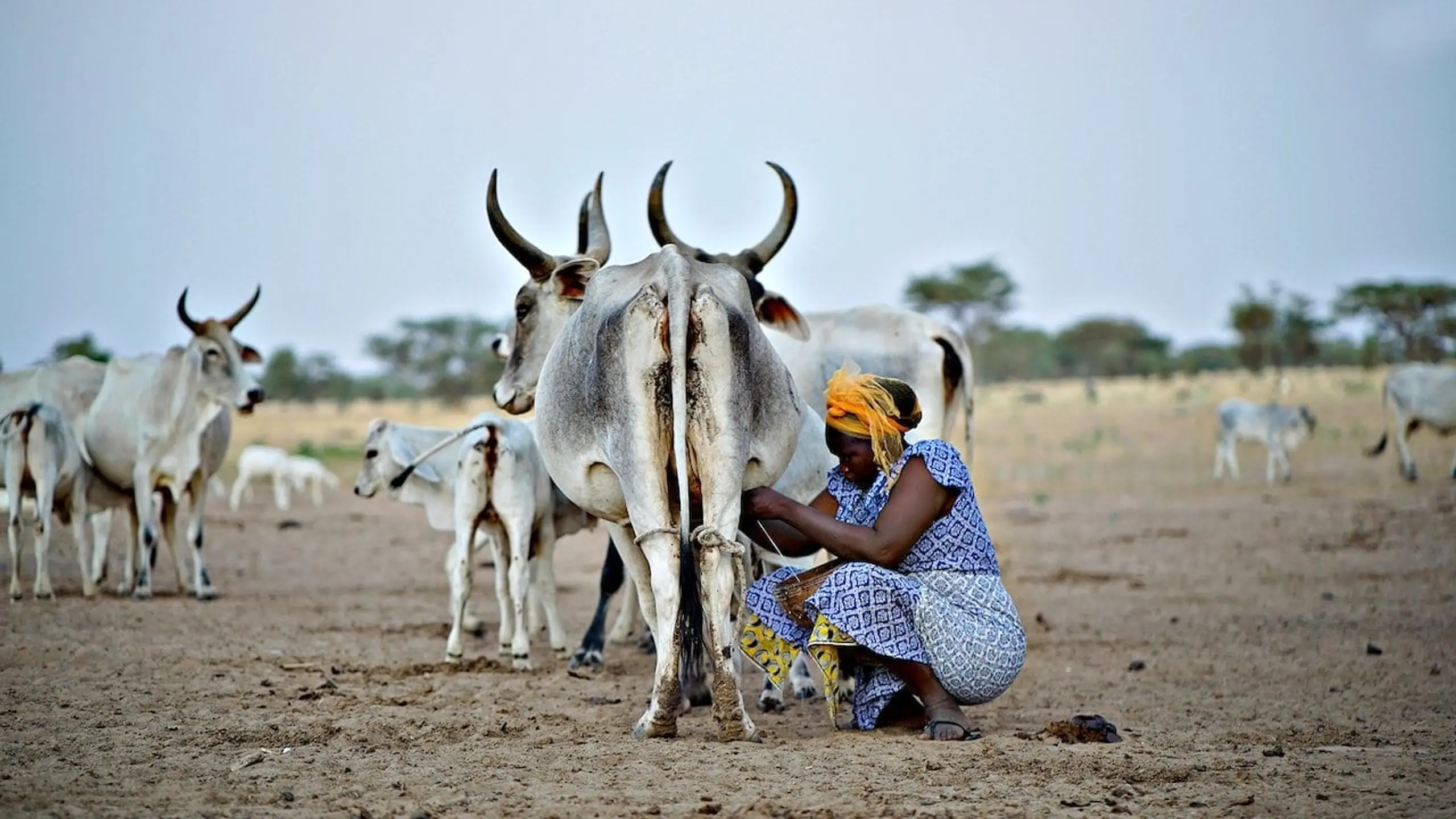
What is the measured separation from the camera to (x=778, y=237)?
6980 millimetres

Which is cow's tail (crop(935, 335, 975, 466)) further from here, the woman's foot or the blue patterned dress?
the woman's foot

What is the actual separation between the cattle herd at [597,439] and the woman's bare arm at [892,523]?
0.88 feet

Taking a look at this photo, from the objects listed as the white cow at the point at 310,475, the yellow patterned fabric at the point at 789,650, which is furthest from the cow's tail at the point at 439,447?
the white cow at the point at 310,475

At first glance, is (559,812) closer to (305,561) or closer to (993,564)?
(993,564)

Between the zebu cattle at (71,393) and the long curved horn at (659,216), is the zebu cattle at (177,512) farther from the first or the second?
the long curved horn at (659,216)

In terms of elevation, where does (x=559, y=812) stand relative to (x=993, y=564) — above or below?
below

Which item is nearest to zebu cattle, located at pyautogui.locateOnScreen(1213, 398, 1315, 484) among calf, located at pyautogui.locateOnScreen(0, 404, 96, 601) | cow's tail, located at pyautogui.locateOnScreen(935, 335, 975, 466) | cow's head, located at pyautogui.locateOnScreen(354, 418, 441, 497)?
cow's tail, located at pyautogui.locateOnScreen(935, 335, 975, 466)

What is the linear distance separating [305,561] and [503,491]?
7118 mm

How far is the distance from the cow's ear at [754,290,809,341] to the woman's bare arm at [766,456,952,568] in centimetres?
236

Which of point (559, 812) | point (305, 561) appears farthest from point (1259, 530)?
point (559, 812)

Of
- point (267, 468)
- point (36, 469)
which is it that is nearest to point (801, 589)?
point (36, 469)

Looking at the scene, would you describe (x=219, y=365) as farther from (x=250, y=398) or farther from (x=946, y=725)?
(x=946, y=725)

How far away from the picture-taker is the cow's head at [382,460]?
986 centimetres

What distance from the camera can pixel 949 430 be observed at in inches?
344
